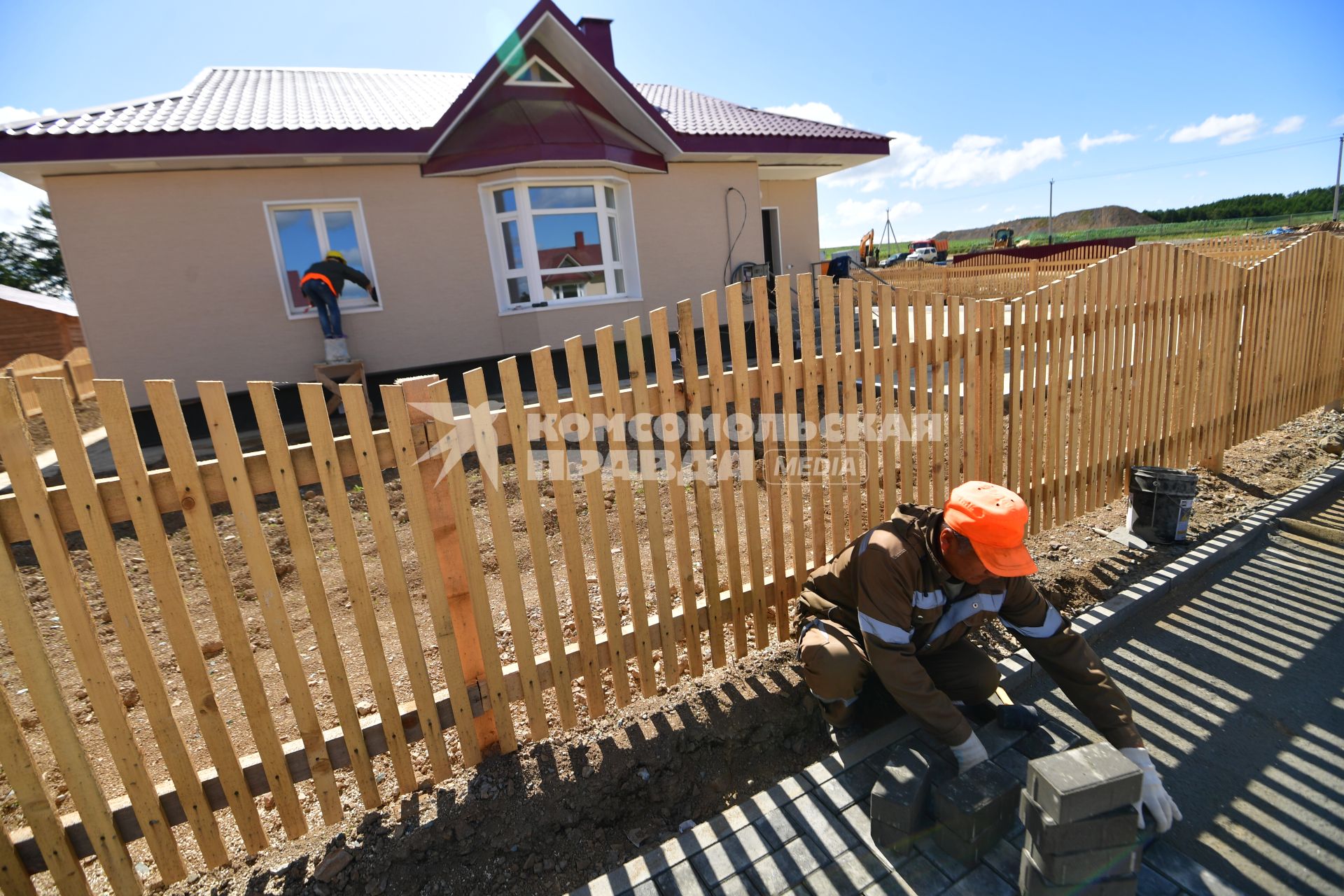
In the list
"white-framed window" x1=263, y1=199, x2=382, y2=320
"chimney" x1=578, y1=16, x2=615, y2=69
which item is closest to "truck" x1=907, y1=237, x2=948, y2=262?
"chimney" x1=578, y1=16, x2=615, y2=69

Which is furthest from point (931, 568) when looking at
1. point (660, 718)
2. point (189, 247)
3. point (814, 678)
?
point (189, 247)

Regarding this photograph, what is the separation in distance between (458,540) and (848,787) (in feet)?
5.74

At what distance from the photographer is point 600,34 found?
10992 millimetres

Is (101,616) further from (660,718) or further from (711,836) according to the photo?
(711,836)

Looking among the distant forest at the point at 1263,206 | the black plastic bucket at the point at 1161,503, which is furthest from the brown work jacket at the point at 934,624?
the distant forest at the point at 1263,206

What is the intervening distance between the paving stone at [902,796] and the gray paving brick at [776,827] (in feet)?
0.96

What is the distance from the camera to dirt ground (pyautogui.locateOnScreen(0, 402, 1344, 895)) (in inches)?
92.7

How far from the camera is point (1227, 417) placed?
5.47 meters

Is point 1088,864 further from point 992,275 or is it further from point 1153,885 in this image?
point 992,275

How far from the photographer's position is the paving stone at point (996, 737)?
2517 mm

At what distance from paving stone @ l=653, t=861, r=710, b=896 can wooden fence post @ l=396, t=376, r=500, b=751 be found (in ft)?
3.02

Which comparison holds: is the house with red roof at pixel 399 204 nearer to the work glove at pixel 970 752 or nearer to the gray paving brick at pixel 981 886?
the work glove at pixel 970 752

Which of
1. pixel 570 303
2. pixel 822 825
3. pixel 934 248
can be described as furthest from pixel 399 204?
pixel 934 248

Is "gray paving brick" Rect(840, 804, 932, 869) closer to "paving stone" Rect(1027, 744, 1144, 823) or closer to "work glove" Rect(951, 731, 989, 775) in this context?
"work glove" Rect(951, 731, 989, 775)
